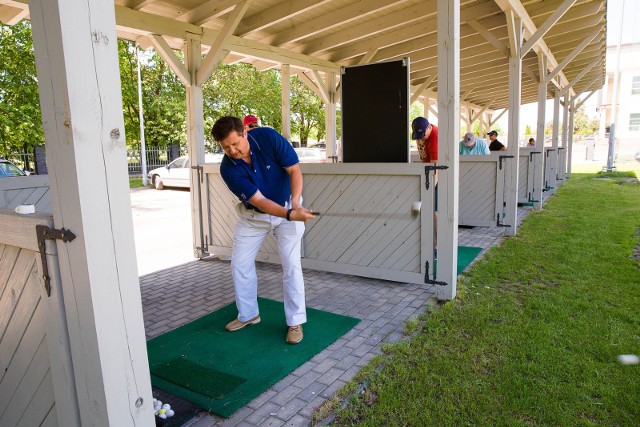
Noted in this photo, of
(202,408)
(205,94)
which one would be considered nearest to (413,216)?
(202,408)

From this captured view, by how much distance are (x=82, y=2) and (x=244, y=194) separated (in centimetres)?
190

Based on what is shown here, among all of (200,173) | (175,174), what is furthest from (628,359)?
(175,174)

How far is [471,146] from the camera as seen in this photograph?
27.5 feet

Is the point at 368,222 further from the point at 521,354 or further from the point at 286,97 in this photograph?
the point at 286,97

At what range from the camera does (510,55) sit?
7.22 metres

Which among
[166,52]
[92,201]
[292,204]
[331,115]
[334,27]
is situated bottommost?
[292,204]

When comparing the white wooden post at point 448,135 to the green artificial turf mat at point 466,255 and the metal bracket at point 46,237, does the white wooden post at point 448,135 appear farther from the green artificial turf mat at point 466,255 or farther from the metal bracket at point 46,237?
the metal bracket at point 46,237

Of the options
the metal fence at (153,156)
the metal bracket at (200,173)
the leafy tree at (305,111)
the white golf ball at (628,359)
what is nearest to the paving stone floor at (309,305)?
the metal bracket at (200,173)

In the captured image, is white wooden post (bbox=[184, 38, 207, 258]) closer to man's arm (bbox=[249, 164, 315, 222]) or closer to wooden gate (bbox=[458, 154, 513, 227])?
man's arm (bbox=[249, 164, 315, 222])

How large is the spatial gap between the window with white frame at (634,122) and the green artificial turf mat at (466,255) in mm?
42652

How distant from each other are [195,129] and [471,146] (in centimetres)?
502

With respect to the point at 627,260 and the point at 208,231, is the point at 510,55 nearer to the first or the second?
the point at 627,260

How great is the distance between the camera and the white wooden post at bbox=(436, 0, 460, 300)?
13.7ft

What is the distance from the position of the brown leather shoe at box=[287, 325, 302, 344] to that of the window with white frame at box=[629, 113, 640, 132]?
46.5 metres
